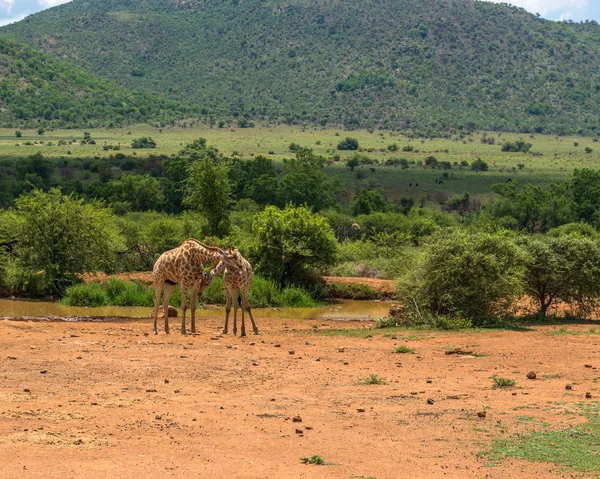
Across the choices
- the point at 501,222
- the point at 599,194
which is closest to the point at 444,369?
the point at 501,222

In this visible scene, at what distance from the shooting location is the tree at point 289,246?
32531 millimetres

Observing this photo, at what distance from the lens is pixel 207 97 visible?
155375 mm

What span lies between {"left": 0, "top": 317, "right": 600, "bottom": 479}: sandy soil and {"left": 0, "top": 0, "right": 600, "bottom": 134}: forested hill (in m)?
126

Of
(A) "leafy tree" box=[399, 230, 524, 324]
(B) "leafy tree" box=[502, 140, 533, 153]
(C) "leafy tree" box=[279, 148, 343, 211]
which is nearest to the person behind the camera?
(A) "leafy tree" box=[399, 230, 524, 324]

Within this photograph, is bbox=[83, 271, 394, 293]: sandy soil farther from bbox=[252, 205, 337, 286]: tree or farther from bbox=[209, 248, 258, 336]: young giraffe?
bbox=[209, 248, 258, 336]: young giraffe

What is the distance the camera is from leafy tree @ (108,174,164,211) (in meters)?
60.3

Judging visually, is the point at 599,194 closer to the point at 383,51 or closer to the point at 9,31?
the point at 383,51

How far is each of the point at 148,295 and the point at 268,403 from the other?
55.9 feet

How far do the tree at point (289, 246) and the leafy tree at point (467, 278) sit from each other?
29.3 feet

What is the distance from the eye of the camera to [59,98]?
139 meters

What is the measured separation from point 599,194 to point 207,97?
10232 centimetres

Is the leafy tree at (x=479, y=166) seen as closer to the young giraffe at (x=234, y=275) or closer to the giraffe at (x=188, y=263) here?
the young giraffe at (x=234, y=275)

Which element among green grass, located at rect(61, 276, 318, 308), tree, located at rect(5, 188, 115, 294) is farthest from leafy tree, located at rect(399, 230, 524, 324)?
tree, located at rect(5, 188, 115, 294)

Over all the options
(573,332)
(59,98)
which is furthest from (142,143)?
(573,332)
